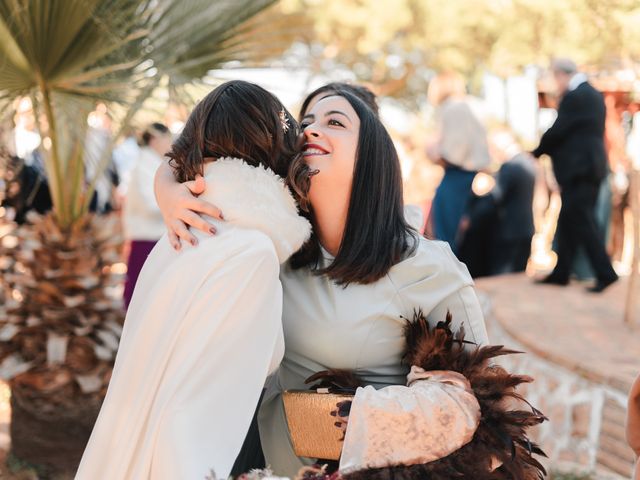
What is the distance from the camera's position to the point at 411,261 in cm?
238

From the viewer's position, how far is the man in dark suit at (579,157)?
6.86 m

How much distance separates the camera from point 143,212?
607 centimetres

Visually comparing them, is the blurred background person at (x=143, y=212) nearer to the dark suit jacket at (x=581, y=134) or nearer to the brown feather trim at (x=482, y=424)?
the dark suit jacket at (x=581, y=134)

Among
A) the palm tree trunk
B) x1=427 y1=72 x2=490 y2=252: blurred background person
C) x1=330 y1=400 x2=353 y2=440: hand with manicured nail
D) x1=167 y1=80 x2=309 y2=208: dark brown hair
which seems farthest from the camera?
x1=427 y1=72 x2=490 y2=252: blurred background person

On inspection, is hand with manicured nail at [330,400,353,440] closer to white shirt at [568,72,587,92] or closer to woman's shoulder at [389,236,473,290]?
woman's shoulder at [389,236,473,290]

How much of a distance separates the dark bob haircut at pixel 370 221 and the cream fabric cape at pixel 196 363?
313 millimetres

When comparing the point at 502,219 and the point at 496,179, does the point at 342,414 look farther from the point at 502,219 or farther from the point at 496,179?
the point at 496,179

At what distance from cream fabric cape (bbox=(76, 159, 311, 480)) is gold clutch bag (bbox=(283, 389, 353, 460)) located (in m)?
0.16

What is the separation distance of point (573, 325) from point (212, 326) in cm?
429

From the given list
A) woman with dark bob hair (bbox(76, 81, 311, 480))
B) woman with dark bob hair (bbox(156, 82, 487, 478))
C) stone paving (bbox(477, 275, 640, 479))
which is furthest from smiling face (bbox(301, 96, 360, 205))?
stone paving (bbox(477, 275, 640, 479))

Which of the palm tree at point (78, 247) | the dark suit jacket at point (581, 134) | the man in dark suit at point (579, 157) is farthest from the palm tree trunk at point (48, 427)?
the dark suit jacket at point (581, 134)

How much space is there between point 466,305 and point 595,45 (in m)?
4.26

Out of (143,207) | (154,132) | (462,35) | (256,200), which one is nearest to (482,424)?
(256,200)

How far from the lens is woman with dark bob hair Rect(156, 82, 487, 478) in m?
2.33
